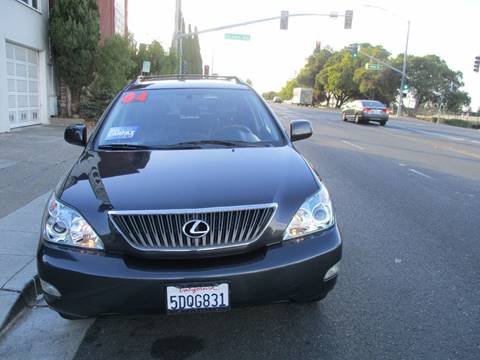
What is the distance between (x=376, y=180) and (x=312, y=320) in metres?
5.91

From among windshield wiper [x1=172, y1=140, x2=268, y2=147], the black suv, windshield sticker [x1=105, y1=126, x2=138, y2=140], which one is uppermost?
windshield sticker [x1=105, y1=126, x2=138, y2=140]

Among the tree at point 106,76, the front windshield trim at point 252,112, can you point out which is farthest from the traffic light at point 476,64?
the front windshield trim at point 252,112

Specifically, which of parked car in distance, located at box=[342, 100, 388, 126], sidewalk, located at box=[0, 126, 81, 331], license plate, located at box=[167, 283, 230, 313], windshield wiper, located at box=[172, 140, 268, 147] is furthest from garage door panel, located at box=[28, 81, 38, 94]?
parked car in distance, located at box=[342, 100, 388, 126]

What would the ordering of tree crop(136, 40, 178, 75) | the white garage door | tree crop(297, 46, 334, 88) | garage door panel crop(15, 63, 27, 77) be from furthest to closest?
tree crop(297, 46, 334, 88)
tree crop(136, 40, 178, 75)
garage door panel crop(15, 63, 27, 77)
the white garage door

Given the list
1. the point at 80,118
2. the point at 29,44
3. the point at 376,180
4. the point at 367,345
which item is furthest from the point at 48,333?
the point at 80,118

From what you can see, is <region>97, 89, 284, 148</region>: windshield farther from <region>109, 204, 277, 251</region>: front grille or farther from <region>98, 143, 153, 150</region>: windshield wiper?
<region>109, 204, 277, 251</region>: front grille

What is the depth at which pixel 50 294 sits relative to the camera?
2.77 m

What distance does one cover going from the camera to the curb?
127 inches

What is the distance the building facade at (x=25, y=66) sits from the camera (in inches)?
507

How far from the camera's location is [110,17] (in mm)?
21531

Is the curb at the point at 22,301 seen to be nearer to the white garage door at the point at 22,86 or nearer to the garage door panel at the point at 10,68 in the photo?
the white garage door at the point at 22,86

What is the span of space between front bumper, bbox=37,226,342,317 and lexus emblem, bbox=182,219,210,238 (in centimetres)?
16

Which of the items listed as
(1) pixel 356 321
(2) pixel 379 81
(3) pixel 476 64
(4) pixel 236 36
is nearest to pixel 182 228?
(1) pixel 356 321

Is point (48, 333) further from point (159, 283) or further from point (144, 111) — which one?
point (144, 111)
